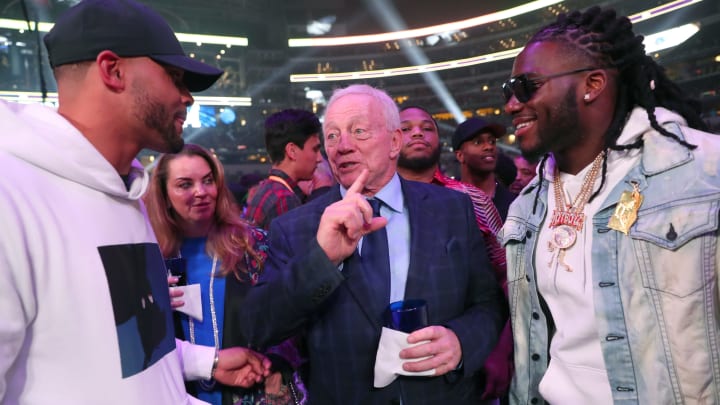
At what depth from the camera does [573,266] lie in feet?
5.47

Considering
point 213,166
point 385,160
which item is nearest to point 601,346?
point 385,160

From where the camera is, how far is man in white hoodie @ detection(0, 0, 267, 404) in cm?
98

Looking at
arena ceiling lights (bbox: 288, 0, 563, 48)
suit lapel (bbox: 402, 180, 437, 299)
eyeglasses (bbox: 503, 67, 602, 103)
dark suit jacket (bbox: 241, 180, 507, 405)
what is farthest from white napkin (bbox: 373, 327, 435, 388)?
arena ceiling lights (bbox: 288, 0, 563, 48)

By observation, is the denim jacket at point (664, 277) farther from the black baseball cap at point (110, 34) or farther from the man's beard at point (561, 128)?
the black baseball cap at point (110, 34)

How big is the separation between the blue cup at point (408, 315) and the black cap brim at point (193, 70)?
96cm

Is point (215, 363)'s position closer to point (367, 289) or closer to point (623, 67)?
point (367, 289)

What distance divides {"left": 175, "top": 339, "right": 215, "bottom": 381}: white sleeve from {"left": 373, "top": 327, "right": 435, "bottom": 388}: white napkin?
2.82 feet

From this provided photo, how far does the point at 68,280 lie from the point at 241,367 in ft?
4.11

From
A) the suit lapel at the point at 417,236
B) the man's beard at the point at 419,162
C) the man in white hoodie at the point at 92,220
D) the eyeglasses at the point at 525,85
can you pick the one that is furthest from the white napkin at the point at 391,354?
the man's beard at the point at 419,162

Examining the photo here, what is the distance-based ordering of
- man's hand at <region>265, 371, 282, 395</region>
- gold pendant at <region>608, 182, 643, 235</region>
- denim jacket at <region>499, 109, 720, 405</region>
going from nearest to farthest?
1. denim jacket at <region>499, 109, 720, 405</region>
2. gold pendant at <region>608, 182, 643, 235</region>
3. man's hand at <region>265, 371, 282, 395</region>

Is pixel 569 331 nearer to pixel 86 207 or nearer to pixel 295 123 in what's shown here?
pixel 86 207

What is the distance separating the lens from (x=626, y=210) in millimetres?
1567

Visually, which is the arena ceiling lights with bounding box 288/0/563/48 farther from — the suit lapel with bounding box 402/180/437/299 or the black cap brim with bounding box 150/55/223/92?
the black cap brim with bounding box 150/55/223/92

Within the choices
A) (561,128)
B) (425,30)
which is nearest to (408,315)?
(561,128)
